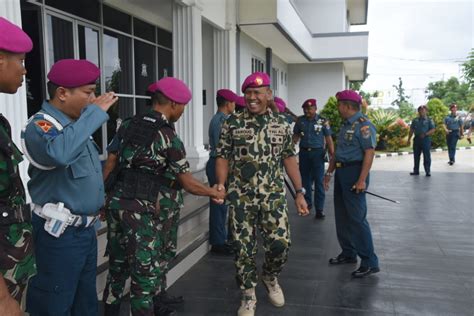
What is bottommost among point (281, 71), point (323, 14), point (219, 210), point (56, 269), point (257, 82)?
point (219, 210)

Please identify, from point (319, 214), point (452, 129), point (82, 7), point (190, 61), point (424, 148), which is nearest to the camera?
point (82, 7)

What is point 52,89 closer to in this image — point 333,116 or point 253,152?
point 253,152

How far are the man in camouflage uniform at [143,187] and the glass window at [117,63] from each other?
437 cm

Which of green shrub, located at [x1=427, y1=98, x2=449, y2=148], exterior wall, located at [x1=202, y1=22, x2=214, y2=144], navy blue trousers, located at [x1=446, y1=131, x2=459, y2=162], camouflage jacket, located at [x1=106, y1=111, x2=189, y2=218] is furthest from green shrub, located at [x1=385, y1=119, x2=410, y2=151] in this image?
camouflage jacket, located at [x1=106, y1=111, x2=189, y2=218]

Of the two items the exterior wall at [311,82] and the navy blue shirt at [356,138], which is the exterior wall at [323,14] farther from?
the navy blue shirt at [356,138]

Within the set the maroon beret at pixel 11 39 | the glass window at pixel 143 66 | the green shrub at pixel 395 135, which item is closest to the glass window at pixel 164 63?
the glass window at pixel 143 66

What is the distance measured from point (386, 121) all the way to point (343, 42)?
4.09 meters

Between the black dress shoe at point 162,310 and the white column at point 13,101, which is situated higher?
the white column at point 13,101

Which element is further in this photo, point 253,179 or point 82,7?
point 82,7

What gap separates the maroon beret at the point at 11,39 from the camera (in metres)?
1.54

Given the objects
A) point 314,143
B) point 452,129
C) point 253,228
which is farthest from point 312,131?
point 452,129

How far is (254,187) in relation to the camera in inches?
125

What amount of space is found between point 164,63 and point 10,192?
7.26 meters

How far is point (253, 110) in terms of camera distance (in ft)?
10.6
